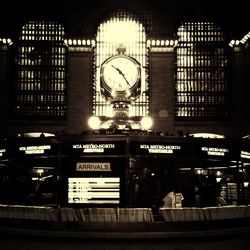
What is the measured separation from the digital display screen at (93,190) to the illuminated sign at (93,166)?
0.17 meters

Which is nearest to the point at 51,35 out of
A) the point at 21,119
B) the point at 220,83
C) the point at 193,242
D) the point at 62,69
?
the point at 62,69

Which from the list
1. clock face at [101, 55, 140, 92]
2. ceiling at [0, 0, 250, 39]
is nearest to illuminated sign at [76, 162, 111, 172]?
clock face at [101, 55, 140, 92]

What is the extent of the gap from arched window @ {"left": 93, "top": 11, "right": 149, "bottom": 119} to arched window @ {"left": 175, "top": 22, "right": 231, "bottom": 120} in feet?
6.19

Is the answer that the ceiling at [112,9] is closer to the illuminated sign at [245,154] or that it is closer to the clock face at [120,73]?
the clock face at [120,73]

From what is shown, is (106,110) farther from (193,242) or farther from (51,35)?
(193,242)

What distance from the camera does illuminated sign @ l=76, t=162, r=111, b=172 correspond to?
8438mm

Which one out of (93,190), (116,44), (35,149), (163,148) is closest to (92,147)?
(93,190)

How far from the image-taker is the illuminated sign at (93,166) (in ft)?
27.7

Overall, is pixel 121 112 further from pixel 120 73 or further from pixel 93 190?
pixel 93 190

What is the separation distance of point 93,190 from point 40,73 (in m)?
Result: 17.2

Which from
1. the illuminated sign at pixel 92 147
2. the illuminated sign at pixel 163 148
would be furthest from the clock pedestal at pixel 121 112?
the illuminated sign at pixel 163 148

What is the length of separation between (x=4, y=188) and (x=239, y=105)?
653 inches

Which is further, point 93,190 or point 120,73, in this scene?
point 120,73

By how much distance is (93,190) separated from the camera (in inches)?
332
